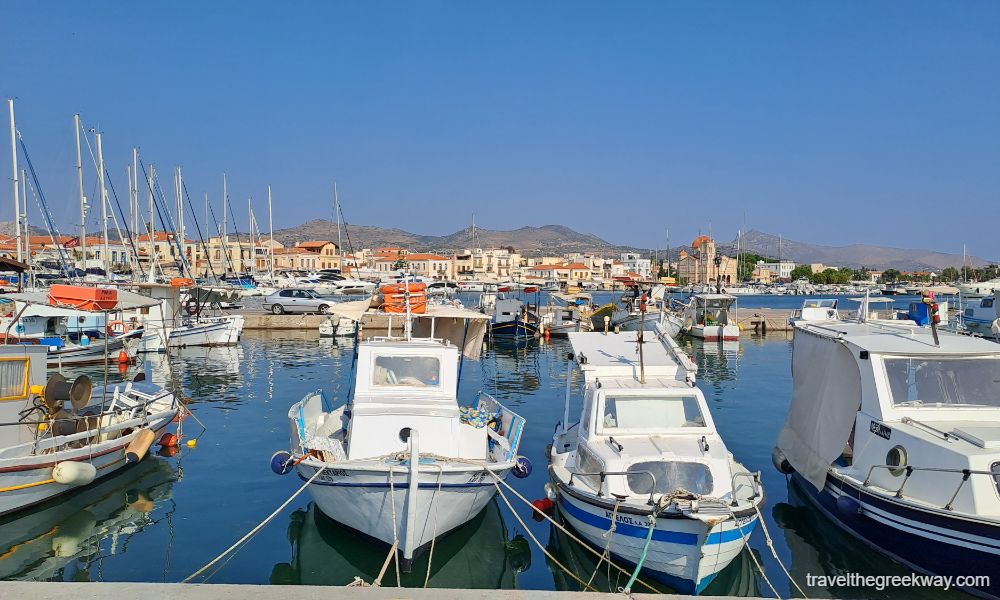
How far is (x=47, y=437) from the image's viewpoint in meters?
14.1

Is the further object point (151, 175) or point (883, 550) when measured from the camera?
point (151, 175)

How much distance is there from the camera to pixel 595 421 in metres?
12.2

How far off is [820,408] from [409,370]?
7.56 m

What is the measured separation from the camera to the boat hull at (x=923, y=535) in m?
9.30

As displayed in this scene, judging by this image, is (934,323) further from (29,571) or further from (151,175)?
(151,175)

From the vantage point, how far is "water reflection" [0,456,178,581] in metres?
11.5

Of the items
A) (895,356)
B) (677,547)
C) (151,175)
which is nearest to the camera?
(677,547)

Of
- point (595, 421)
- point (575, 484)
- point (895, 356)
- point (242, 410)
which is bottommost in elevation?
point (242, 410)

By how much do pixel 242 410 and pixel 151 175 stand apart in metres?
49.7

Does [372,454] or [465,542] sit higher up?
[372,454]

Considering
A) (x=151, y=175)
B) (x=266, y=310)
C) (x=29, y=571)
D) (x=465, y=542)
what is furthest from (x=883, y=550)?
(x=151, y=175)

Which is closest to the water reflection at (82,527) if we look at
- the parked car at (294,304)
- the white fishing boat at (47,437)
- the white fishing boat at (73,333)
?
the white fishing boat at (47,437)

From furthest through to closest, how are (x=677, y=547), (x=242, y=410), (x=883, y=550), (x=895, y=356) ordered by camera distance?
(x=242, y=410) < (x=895, y=356) < (x=883, y=550) < (x=677, y=547)

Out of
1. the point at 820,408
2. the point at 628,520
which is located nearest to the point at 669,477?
the point at 628,520
